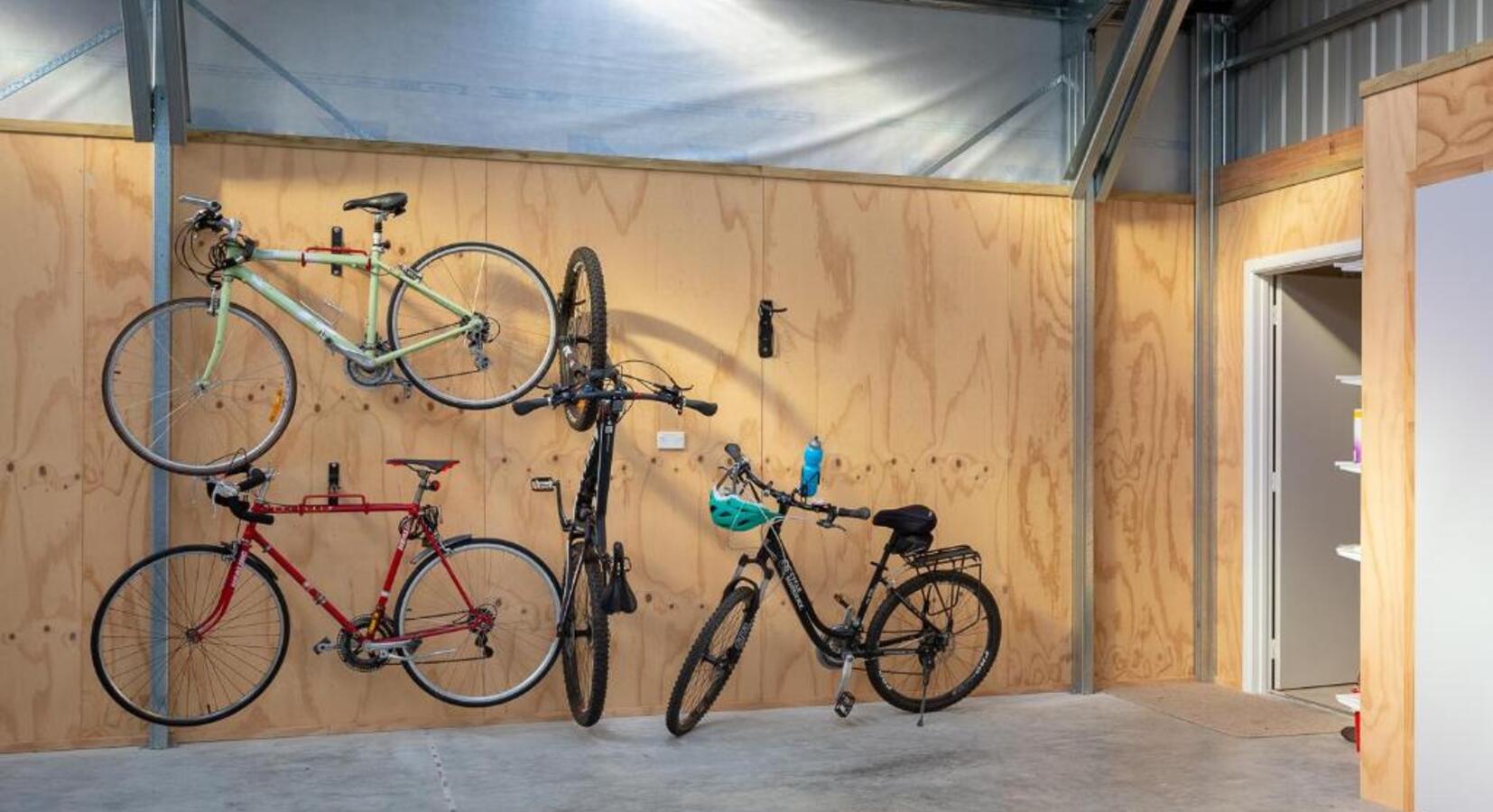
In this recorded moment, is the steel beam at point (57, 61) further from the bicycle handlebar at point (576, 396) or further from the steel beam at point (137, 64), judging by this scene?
the bicycle handlebar at point (576, 396)

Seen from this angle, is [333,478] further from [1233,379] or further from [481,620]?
[1233,379]

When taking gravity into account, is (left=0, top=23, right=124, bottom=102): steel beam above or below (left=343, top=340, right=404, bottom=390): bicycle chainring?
above

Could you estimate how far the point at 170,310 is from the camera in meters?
5.04

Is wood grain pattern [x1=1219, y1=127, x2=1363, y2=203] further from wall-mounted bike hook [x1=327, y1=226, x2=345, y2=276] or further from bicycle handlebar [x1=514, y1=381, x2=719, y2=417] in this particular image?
wall-mounted bike hook [x1=327, y1=226, x2=345, y2=276]

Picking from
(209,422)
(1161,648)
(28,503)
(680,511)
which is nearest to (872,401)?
(680,511)

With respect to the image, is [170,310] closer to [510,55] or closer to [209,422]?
[209,422]

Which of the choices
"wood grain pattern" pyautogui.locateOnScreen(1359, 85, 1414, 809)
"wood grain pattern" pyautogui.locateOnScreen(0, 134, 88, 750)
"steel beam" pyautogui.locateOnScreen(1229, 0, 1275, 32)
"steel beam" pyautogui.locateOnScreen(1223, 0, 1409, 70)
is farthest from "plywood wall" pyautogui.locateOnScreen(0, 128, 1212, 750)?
"wood grain pattern" pyautogui.locateOnScreen(1359, 85, 1414, 809)

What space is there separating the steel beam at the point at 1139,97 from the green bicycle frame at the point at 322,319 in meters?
2.93

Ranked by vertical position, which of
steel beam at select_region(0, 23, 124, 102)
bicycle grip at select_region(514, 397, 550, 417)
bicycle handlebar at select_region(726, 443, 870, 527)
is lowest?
bicycle handlebar at select_region(726, 443, 870, 527)

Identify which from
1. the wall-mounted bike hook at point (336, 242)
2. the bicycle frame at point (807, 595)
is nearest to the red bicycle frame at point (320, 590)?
the wall-mounted bike hook at point (336, 242)

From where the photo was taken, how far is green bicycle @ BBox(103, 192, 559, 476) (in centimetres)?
501

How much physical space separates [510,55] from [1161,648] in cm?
404

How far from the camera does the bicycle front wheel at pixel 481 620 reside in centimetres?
527

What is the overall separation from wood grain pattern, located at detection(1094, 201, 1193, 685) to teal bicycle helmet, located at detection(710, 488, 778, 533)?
1912 millimetres
